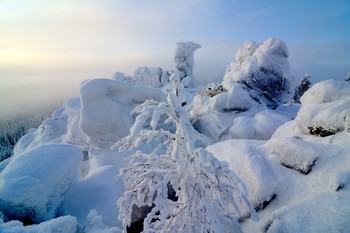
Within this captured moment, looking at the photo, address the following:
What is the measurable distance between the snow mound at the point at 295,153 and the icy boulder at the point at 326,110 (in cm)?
117

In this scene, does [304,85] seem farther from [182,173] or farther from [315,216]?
[182,173]

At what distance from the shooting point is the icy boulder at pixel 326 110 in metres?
7.50

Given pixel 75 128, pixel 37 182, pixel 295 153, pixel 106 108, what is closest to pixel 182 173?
pixel 295 153

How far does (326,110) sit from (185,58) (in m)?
34.4

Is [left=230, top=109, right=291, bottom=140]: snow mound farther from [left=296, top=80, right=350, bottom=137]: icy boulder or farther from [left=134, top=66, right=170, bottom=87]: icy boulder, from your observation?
[left=134, top=66, right=170, bottom=87]: icy boulder

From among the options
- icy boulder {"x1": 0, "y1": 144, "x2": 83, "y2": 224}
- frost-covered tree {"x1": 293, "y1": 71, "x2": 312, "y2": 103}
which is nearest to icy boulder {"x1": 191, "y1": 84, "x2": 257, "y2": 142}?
icy boulder {"x1": 0, "y1": 144, "x2": 83, "y2": 224}

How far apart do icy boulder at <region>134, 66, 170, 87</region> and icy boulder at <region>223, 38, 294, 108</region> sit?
24864 mm

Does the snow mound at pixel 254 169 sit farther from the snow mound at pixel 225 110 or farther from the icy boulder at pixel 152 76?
the icy boulder at pixel 152 76

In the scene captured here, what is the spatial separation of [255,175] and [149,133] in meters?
4.14

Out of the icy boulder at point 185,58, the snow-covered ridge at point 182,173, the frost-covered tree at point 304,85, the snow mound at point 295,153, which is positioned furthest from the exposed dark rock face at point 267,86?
the icy boulder at point 185,58

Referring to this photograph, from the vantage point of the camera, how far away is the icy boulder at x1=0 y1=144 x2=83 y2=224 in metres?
7.37

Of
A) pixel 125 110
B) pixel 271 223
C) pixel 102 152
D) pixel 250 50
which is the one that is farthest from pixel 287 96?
pixel 271 223

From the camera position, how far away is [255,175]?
6.87 meters

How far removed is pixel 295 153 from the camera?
22.5ft
